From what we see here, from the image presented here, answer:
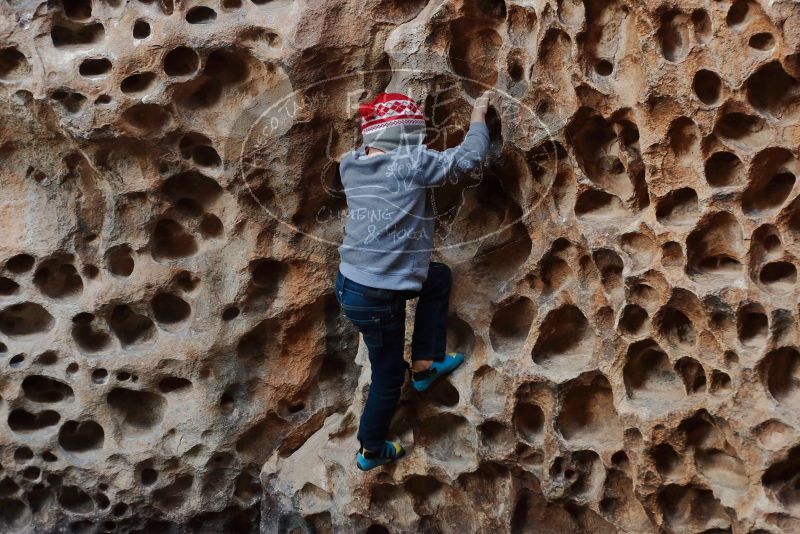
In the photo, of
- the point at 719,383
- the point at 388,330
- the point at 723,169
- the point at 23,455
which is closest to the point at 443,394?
the point at 388,330

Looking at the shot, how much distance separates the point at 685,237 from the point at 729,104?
0.33m

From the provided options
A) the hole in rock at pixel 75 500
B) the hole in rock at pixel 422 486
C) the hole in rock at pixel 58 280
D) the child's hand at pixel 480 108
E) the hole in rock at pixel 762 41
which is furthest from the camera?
the hole in rock at pixel 75 500

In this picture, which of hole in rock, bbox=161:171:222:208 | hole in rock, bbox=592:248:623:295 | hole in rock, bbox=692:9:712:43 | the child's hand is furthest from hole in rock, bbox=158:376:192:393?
hole in rock, bbox=692:9:712:43

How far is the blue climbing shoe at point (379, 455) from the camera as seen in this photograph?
9.50ft

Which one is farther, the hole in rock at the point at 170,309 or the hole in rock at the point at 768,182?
the hole in rock at the point at 170,309

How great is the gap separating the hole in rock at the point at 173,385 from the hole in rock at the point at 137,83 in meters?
0.92

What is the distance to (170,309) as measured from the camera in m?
3.17

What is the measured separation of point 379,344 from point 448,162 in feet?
1.79

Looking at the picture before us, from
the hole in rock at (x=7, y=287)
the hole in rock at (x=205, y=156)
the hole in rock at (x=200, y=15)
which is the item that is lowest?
the hole in rock at (x=7, y=287)

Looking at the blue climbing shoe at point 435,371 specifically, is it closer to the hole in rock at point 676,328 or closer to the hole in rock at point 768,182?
the hole in rock at point 676,328

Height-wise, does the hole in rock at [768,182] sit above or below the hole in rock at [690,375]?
above

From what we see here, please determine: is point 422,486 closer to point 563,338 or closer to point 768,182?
point 563,338

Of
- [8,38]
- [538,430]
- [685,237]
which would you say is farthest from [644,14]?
[8,38]

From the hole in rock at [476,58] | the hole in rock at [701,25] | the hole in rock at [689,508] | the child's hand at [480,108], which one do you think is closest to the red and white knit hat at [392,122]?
the child's hand at [480,108]
